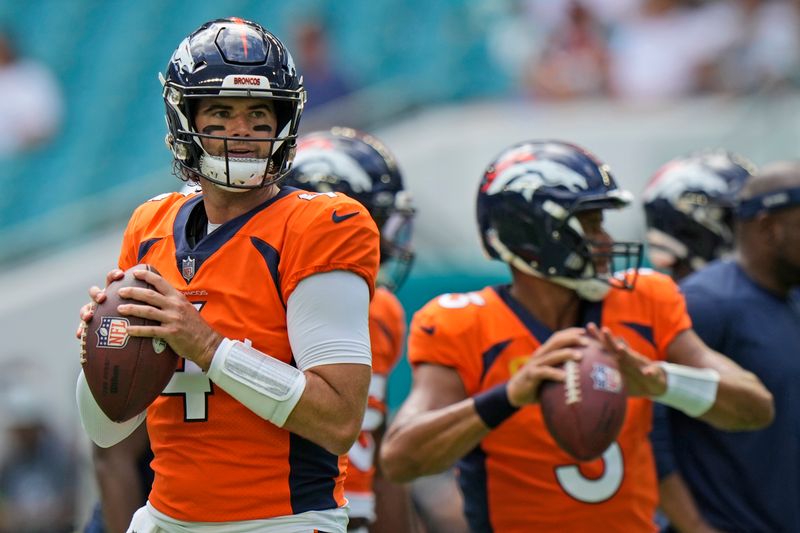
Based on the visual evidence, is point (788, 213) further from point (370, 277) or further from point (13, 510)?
point (13, 510)

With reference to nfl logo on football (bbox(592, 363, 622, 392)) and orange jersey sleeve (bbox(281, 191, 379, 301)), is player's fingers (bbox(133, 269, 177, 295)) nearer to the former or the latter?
orange jersey sleeve (bbox(281, 191, 379, 301))

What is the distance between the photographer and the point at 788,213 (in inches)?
197

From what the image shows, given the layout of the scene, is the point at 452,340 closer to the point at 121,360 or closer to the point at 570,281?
the point at 570,281

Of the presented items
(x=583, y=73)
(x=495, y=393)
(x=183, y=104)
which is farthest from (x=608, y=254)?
(x=583, y=73)

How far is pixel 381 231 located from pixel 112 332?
1.94 m

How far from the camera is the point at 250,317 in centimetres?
318

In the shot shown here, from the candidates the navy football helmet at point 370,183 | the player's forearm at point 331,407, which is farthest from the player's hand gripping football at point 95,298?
the navy football helmet at point 370,183

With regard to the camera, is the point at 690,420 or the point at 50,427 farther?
the point at 50,427

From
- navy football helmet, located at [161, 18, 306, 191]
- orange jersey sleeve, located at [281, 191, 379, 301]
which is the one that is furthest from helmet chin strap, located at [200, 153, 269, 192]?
orange jersey sleeve, located at [281, 191, 379, 301]

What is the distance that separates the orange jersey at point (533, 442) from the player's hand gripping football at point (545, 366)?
1.20 ft

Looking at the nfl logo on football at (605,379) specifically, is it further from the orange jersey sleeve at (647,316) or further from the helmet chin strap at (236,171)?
the helmet chin strap at (236,171)

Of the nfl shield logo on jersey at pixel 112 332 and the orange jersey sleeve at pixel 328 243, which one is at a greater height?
the orange jersey sleeve at pixel 328 243

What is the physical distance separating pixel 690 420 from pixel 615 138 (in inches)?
179

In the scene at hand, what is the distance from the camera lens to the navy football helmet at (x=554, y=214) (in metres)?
4.12
